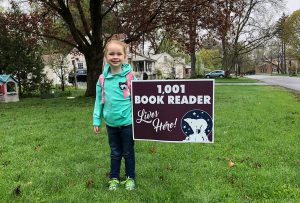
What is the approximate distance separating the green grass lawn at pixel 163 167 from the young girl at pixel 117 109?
254mm

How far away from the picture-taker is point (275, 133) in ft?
24.8

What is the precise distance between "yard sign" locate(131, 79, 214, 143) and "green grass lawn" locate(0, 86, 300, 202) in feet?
2.00

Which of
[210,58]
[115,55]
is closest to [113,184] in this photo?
[115,55]

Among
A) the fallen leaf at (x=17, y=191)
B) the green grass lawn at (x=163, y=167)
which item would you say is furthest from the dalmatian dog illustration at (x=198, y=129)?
the fallen leaf at (x=17, y=191)

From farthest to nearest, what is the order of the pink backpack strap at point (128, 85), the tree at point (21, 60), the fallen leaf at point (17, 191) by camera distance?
1. the tree at point (21, 60)
2. the pink backpack strap at point (128, 85)
3. the fallen leaf at point (17, 191)

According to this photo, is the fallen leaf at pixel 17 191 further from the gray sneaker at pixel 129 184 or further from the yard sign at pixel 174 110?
the yard sign at pixel 174 110

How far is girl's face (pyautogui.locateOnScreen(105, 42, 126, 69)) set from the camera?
Result: 4367mm

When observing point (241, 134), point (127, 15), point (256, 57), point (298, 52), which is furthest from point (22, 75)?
point (256, 57)

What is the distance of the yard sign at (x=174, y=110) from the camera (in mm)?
4344

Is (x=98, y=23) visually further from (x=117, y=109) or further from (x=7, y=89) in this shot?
Result: (x=117, y=109)

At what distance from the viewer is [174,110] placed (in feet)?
14.7

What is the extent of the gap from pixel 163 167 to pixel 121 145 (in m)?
0.92

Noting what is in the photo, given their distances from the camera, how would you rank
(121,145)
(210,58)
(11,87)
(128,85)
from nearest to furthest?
(128,85) < (121,145) < (11,87) < (210,58)

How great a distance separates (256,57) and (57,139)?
4667 inches
